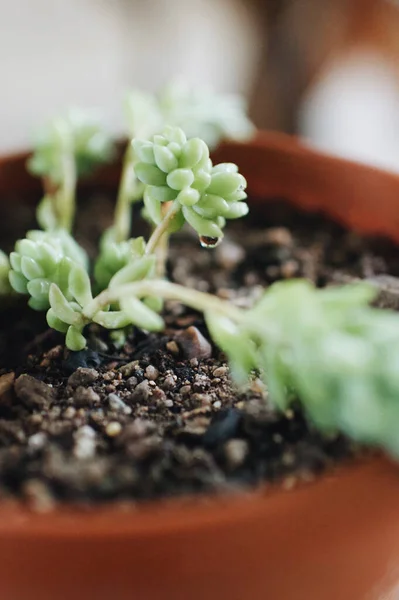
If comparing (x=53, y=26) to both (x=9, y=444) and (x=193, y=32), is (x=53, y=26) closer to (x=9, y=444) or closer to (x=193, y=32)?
(x=193, y=32)

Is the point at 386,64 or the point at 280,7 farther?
the point at 280,7

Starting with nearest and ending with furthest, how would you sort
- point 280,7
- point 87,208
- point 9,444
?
point 9,444
point 87,208
point 280,7

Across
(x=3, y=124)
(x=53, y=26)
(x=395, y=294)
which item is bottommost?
(x=3, y=124)

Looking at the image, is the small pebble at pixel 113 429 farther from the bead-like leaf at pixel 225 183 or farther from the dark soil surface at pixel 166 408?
the bead-like leaf at pixel 225 183

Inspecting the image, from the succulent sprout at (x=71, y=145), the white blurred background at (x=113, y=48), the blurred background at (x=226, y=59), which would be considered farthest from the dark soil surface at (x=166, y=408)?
the white blurred background at (x=113, y=48)

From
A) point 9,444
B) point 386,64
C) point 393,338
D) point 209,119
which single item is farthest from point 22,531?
point 386,64
